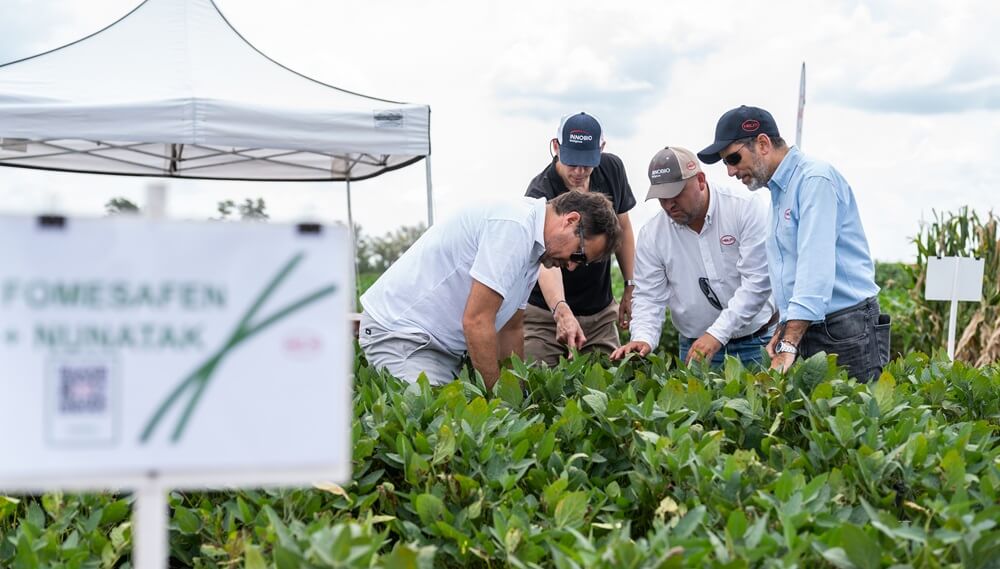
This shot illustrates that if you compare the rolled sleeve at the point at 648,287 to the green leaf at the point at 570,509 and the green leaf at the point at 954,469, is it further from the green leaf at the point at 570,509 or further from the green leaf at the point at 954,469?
the green leaf at the point at 570,509

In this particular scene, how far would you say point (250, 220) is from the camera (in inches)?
69.3

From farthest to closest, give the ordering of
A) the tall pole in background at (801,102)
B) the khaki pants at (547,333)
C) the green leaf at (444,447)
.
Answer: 1. the tall pole in background at (801,102)
2. the khaki pants at (547,333)
3. the green leaf at (444,447)

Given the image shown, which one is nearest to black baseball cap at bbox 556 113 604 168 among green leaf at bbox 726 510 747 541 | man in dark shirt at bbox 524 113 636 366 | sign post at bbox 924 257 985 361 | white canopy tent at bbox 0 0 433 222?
man in dark shirt at bbox 524 113 636 366

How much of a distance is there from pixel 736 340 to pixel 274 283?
3.59 metres

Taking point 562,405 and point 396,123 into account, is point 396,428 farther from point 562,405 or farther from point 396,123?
point 396,123

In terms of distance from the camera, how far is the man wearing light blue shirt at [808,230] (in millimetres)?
4066

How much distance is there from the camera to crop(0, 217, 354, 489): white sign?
1.65 meters

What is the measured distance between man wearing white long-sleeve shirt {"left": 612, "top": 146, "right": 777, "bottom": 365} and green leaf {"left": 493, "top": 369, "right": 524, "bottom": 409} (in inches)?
42.1

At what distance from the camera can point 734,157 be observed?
14.1 feet

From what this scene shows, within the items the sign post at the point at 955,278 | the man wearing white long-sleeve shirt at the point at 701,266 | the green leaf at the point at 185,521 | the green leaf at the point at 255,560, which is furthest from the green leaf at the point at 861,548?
the sign post at the point at 955,278

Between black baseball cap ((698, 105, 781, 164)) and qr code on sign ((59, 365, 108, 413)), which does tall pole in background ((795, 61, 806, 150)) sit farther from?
qr code on sign ((59, 365, 108, 413))

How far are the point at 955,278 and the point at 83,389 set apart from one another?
6.93 m

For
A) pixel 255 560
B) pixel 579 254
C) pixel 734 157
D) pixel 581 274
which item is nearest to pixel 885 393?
pixel 579 254

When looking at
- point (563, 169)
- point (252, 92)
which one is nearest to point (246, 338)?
point (563, 169)
